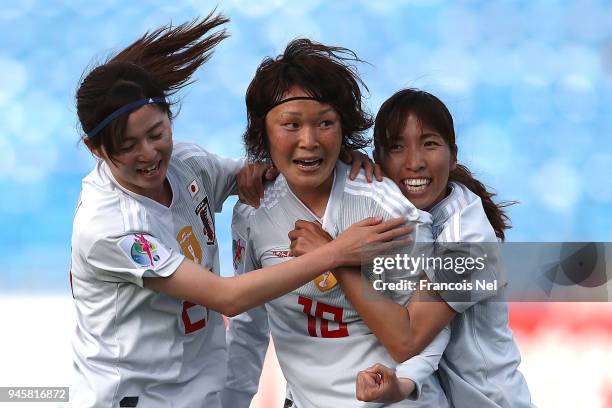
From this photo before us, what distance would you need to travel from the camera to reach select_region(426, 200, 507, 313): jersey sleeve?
3037 millimetres

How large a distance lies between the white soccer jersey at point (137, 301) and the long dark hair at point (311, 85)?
1.04 feet

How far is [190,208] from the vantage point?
3.27 m

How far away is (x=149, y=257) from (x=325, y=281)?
492mm

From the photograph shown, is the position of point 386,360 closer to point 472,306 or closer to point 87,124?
point 472,306

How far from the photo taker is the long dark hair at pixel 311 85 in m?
3.09

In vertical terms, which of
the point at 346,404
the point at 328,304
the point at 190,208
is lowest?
the point at 346,404

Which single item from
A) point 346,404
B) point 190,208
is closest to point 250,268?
point 190,208

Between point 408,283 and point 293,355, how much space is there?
0.41 metres

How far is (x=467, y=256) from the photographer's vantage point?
308 cm

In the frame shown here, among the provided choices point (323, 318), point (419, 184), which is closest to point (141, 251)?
point (323, 318)

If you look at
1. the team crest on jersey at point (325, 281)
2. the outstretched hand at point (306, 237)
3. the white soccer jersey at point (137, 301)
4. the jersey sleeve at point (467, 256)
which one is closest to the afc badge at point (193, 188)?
the white soccer jersey at point (137, 301)

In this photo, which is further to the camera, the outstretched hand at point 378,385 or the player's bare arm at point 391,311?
the player's bare arm at point 391,311

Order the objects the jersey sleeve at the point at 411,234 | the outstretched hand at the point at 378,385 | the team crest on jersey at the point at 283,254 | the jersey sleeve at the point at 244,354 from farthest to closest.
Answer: the jersey sleeve at the point at 244,354, the team crest on jersey at the point at 283,254, the jersey sleeve at the point at 411,234, the outstretched hand at the point at 378,385

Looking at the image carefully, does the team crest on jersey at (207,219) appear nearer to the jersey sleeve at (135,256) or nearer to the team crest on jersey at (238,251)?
the team crest on jersey at (238,251)
